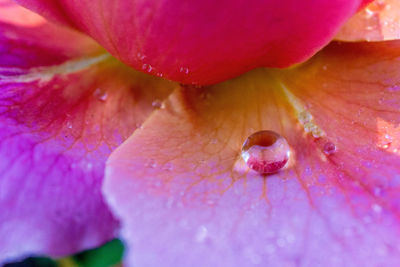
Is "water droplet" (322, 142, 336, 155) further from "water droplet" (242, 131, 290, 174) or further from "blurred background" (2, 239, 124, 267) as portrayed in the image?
"blurred background" (2, 239, 124, 267)

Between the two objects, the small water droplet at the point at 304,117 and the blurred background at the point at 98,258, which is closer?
the small water droplet at the point at 304,117

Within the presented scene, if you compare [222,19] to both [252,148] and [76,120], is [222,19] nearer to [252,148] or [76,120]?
[252,148]

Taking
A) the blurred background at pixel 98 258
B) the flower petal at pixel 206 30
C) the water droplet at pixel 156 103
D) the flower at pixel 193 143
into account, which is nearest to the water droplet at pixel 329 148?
the flower at pixel 193 143

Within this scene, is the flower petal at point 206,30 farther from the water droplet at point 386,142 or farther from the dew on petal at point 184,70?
the water droplet at point 386,142

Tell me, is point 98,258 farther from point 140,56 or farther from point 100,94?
point 140,56

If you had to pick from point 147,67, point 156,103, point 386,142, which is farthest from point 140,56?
point 386,142

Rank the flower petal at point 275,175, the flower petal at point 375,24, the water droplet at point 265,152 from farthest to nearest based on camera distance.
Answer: the flower petal at point 375,24, the water droplet at point 265,152, the flower petal at point 275,175

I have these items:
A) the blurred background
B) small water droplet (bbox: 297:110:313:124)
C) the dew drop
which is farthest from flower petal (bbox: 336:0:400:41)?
the blurred background
